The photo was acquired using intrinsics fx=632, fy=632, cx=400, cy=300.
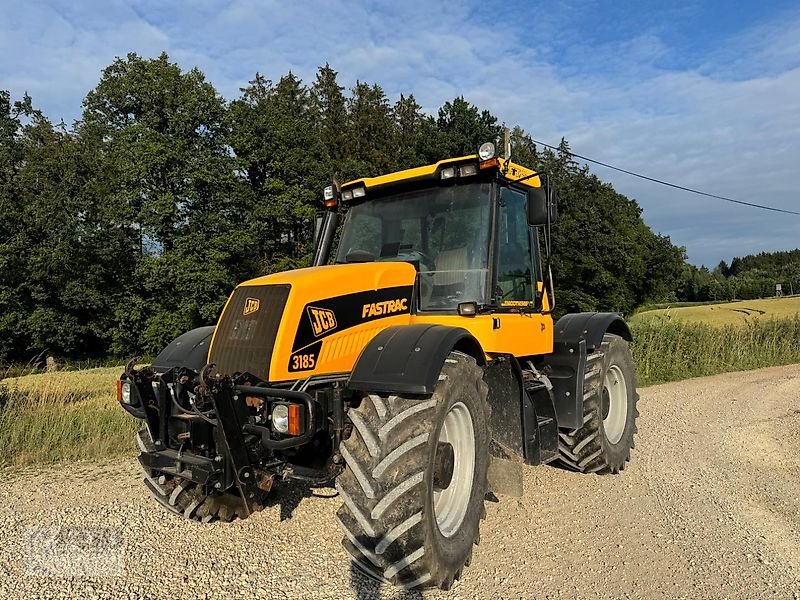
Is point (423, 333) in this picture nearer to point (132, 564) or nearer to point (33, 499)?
point (132, 564)

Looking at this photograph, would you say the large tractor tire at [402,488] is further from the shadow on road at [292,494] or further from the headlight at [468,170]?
the headlight at [468,170]

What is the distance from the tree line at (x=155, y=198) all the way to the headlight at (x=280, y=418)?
29.9m

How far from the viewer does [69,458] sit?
7047mm

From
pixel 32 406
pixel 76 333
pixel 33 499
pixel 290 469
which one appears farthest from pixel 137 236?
pixel 290 469

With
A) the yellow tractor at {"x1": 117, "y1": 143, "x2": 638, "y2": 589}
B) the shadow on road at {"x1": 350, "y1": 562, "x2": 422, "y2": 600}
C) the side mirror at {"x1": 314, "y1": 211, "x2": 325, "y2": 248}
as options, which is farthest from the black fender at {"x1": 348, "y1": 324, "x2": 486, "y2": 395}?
the side mirror at {"x1": 314, "y1": 211, "x2": 325, "y2": 248}

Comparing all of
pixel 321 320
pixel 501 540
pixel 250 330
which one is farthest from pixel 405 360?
pixel 501 540

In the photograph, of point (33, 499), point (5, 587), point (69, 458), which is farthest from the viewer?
point (69, 458)

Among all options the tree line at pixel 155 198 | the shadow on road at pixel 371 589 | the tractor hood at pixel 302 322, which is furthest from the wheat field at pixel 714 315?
the shadow on road at pixel 371 589

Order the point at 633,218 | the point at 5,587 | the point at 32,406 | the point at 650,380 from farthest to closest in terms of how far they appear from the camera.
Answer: the point at 633,218, the point at 650,380, the point at 32,406, the point at 5,587

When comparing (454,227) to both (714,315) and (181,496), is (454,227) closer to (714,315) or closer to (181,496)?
(181,496)

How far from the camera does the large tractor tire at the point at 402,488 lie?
137 inches

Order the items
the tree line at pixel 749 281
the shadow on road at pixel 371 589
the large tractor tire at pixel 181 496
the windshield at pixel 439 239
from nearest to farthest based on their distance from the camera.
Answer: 1. the shadow on road at pixel 371 589
2. the large tractor tire at pixel 181 496
3. the windshield at pixel 439 239
4. the tree line at pixel 749 281

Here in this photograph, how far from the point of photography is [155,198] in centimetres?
3434

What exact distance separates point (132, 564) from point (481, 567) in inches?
90.2
